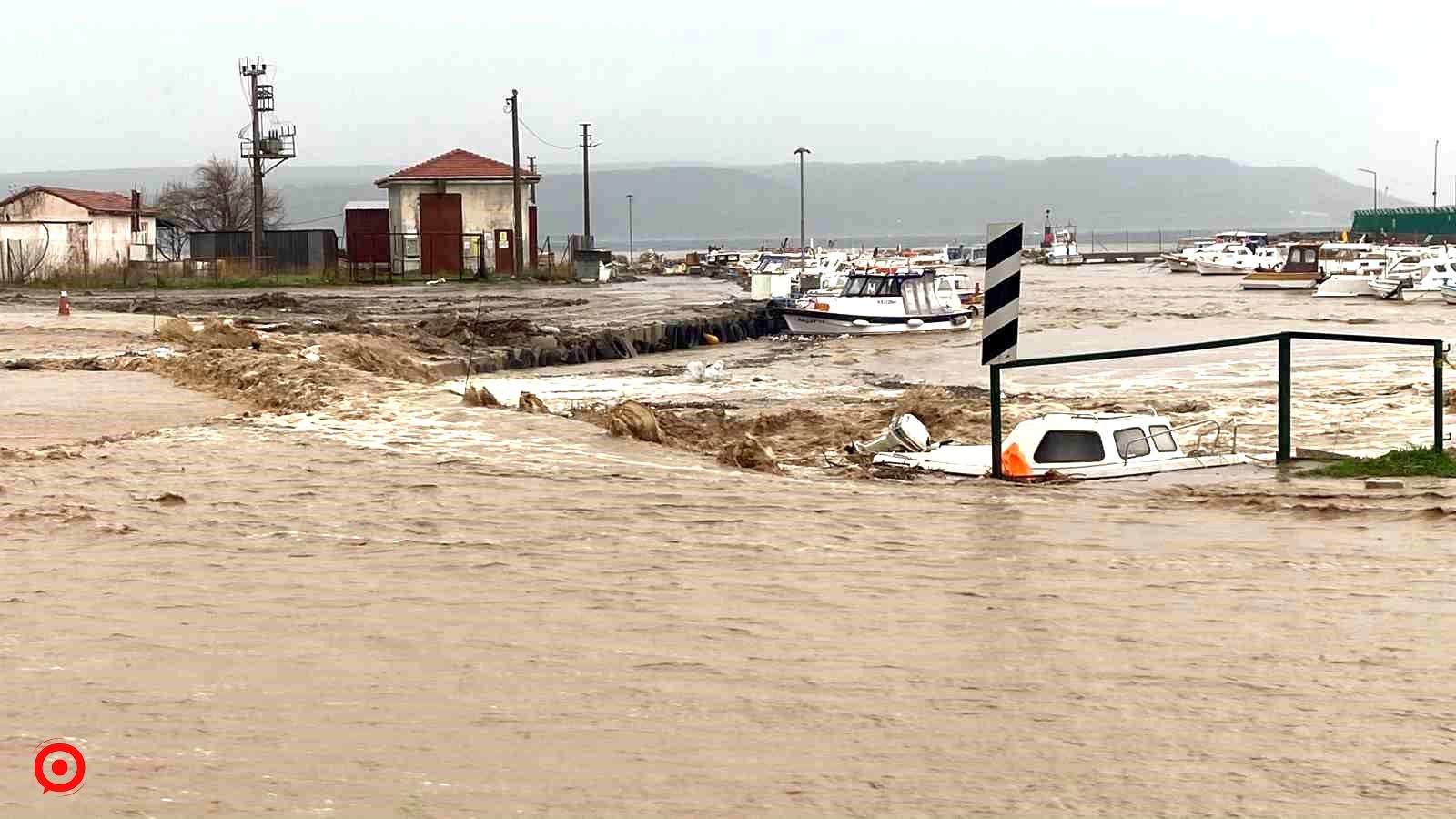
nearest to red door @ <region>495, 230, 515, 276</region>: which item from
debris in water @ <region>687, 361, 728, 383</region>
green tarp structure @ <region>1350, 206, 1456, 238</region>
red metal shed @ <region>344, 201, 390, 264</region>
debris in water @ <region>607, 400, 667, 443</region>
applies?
red metal shed @ <region>344, 201, 390, 264</region>

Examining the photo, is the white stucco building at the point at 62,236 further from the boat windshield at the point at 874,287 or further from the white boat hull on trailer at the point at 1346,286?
the white boat hull on trailer at the point at 1346,286

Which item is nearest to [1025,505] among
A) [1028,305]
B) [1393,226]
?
[1028,305]

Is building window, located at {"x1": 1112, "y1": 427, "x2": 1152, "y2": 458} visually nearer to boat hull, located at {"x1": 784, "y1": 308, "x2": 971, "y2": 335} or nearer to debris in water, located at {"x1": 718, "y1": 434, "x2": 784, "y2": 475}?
debris in water, located at {"x1": 718, "y1": 434, "x2": 784, "y2": 475}

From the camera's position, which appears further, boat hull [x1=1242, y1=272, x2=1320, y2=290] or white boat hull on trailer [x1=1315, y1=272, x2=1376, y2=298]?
boat hull [x1=1242, y1=272, x2=1320, y2=290]

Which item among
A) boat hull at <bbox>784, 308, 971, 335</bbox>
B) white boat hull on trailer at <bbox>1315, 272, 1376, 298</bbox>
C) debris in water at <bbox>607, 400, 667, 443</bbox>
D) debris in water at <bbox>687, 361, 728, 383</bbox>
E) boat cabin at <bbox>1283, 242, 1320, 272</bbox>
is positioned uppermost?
boat cabin at <bbox>1283, 242, 1320, 272</bbox>

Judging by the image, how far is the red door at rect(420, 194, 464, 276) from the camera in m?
70.3

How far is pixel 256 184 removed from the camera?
2763 inches

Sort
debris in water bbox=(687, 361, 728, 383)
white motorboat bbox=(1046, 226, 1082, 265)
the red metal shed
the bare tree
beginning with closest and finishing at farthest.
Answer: debris in water bbox=(687, 361, 728, 383)
the red metal shed
the bare tree
white motorboat bbox=(1046, 226, 1082, 265)

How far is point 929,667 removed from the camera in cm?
694

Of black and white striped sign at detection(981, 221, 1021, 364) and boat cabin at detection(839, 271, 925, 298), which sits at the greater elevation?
black and white striped sign at detection(981, 221, 1021, 364)

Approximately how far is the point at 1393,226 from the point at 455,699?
162 meters

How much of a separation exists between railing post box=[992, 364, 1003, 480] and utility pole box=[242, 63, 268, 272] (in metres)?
58.2

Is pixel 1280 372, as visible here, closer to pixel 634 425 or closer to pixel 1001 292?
pixel 1001 292

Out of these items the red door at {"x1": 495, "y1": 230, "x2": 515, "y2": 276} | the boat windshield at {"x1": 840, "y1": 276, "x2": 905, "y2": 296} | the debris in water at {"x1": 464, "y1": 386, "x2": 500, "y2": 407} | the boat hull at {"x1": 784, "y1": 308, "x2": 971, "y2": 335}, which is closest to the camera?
the debris in water at {"x1": 464, "y1": 386, "x2": 500, "y2": 407}
